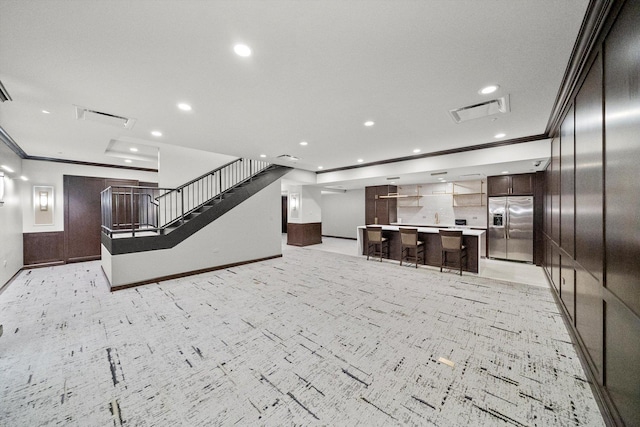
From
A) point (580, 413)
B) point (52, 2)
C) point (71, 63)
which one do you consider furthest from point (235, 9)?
Result: point (580, 413)

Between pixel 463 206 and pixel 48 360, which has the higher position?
pixel 463 206

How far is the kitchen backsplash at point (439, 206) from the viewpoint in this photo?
7680mm

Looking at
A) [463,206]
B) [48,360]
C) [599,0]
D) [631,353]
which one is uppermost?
[599,0]

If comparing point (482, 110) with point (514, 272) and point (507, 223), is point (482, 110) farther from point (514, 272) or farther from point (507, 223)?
point (507, 223)

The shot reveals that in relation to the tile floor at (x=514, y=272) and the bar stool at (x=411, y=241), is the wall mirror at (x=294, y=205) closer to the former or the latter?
the tile floor at (x=514, y=272)

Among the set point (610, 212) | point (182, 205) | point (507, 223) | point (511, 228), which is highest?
point (182, 205)

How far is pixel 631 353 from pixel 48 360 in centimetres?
454

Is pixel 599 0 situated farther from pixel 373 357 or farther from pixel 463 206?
pixel 463 206

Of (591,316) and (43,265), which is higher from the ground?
(591,316)

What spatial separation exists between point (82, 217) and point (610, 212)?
9.89 metres

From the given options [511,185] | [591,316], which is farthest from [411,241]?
[591,316]

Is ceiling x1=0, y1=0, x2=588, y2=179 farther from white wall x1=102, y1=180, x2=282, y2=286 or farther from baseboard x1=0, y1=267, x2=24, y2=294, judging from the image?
baseboard x1=0, y1=267, x2=24, y2=294

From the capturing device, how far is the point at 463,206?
7.96 metres

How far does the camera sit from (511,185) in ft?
21.4
